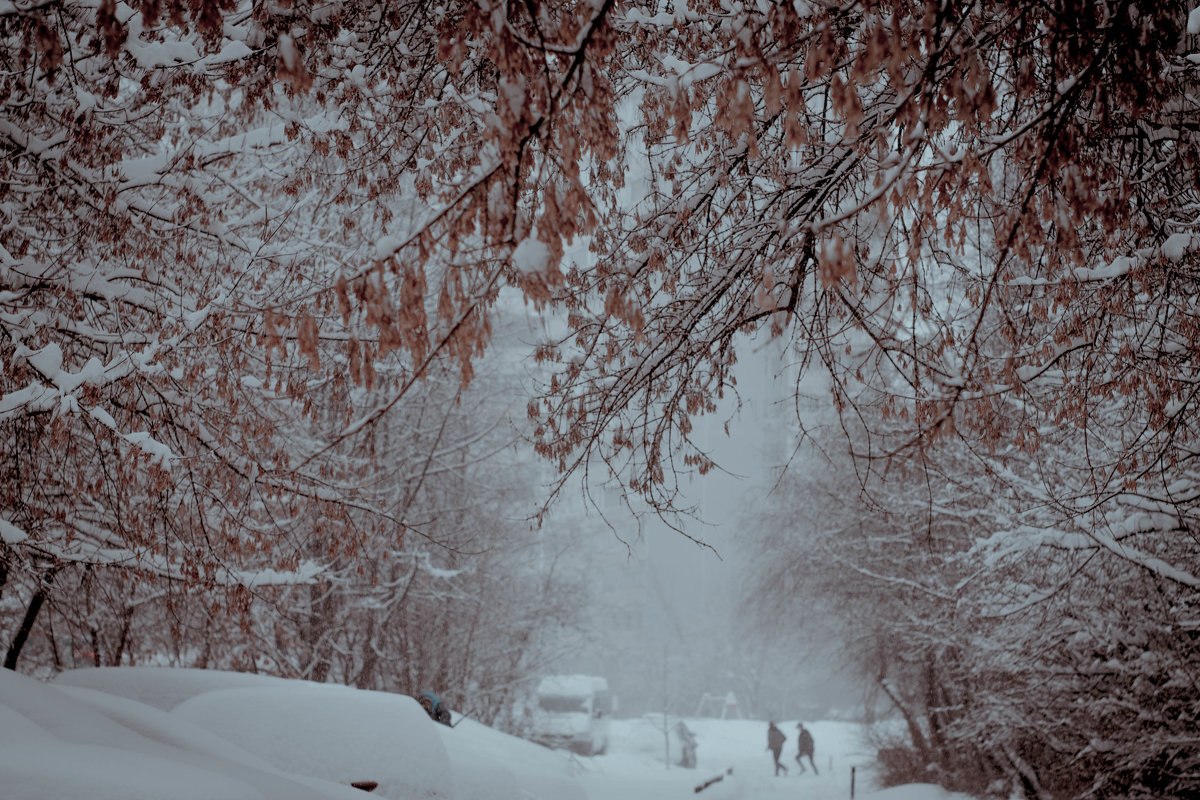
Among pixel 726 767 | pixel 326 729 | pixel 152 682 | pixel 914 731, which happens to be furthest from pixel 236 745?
pixel 726 767

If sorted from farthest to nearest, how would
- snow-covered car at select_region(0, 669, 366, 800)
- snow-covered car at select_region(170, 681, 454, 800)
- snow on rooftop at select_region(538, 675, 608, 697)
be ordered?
Answer: 1. snow on rooftop at select_region(538, 675, 608, 697)
2. snow-covered car at select_region(170, 681, 454, 800)
3. snow-covered car at select_region(0, 669, 366, 800)

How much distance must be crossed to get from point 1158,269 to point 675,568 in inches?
1912

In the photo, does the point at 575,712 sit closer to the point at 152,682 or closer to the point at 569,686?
the point at 569,686

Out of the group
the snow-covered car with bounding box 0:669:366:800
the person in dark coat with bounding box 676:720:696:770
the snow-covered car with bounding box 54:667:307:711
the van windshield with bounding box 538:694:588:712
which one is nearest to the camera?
the snow-covered car with bounding box 0:669:366:800

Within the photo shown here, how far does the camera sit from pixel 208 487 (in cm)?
567

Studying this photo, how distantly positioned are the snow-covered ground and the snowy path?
4549 mm

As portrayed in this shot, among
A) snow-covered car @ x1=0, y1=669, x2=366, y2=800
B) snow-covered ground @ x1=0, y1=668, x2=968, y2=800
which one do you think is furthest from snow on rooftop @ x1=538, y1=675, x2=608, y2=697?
snow-covered car @ x1=0, y1=669, x2=366, y2=800

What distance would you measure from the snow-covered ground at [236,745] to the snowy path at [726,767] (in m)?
4.55

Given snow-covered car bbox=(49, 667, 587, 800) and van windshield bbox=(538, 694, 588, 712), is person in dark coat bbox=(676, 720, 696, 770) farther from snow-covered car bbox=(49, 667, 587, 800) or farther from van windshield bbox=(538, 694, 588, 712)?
snow-covered car bbox=(49, 667, 587, 800)

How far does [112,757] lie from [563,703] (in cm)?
2119

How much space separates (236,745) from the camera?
5293mm

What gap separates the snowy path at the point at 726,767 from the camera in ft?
55.6

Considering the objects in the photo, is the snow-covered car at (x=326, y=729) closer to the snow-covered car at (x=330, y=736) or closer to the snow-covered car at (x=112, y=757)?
the snow-covered car at (x=330, y=736)

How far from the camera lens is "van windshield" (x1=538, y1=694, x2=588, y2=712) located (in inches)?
887
